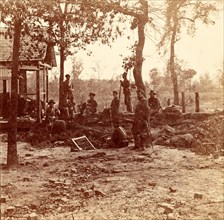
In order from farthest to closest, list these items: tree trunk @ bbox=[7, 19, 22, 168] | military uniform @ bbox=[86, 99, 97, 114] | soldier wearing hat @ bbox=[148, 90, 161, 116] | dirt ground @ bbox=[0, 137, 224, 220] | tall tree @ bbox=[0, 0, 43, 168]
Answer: military uniform @ bbox=[86, 99, 97, 114] → soldier wearing hat @ bbox=[148, 90, 161, 116] → tree trunk @ bbox=[7, 19, 22, 168] → tall tree @ bbox=[0, 0, 43, 168] → dirt ground @ bbox=[0, 137, 224, 220]

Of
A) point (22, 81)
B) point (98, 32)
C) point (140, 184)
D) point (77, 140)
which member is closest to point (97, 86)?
point (22, 81)

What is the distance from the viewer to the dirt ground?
634 centimetres

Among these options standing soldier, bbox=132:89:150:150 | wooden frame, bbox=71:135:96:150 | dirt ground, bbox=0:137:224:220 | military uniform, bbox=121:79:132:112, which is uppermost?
military uniform, bbox=121:79:132:112

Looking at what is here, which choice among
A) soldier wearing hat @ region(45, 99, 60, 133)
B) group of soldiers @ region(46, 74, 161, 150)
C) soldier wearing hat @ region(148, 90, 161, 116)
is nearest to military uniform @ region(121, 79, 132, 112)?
group of soldiers @ region(46, 74, 161, 150)

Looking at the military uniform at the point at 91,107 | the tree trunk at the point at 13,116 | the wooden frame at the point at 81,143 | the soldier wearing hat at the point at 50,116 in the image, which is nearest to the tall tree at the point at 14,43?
the tree trunk at the point at 13,116

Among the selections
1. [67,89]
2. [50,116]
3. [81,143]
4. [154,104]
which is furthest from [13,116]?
[154,104]

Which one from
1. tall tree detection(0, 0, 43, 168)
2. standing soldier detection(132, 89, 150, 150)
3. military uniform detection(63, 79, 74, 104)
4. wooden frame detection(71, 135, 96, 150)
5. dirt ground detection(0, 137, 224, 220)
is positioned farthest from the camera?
military uniform detection(63, 79, 74, 104)

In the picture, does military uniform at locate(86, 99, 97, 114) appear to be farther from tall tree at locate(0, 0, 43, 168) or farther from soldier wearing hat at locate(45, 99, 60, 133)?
Result: tall tree at locate(0, 0, 43, 168)

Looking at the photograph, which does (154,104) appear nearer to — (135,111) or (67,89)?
(67,89)

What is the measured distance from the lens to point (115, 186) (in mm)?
7875

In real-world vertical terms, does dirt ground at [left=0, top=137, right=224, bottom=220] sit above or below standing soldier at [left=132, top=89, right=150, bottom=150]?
below

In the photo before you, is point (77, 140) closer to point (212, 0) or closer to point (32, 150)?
point (32, 150)

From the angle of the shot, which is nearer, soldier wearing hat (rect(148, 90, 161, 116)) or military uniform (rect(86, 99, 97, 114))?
soldier wearing hat (rect(148, 90, 161, 116))

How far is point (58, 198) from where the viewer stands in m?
7.09
